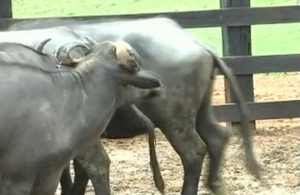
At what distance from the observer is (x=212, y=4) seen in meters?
19.6

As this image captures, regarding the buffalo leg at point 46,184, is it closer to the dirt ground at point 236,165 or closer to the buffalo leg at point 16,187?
the buffalo leg at point 16,187

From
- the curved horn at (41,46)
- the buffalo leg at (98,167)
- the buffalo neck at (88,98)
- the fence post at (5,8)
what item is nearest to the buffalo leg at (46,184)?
→ the buffalo neck at (88,98)

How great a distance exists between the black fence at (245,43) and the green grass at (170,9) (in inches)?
247

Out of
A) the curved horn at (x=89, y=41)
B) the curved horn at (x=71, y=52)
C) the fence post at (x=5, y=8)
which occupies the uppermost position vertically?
the curved horn at (x=71, y=52)

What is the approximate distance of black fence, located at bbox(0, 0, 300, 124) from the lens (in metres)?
9.27

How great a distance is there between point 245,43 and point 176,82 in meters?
2.80

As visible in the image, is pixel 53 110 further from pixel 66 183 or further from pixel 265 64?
pixel 265 64

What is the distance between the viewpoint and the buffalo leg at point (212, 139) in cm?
719

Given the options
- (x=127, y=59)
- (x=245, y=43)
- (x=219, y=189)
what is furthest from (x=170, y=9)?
(x=127, y=59)

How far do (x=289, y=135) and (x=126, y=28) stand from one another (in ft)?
10.6

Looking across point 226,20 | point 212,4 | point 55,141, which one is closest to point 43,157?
point 55,141

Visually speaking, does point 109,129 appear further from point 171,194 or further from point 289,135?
point 289,135

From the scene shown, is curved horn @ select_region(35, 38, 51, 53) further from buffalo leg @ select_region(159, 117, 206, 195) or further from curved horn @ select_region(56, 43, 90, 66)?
buffalo leg @ select_region(159, 117, 206, 195)

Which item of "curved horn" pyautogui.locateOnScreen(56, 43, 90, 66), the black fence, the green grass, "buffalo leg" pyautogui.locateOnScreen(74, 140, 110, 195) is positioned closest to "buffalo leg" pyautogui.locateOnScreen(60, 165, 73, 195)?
"buffalo leg" pyautogui.locateOnScreen(74, 140, 110, 195)
